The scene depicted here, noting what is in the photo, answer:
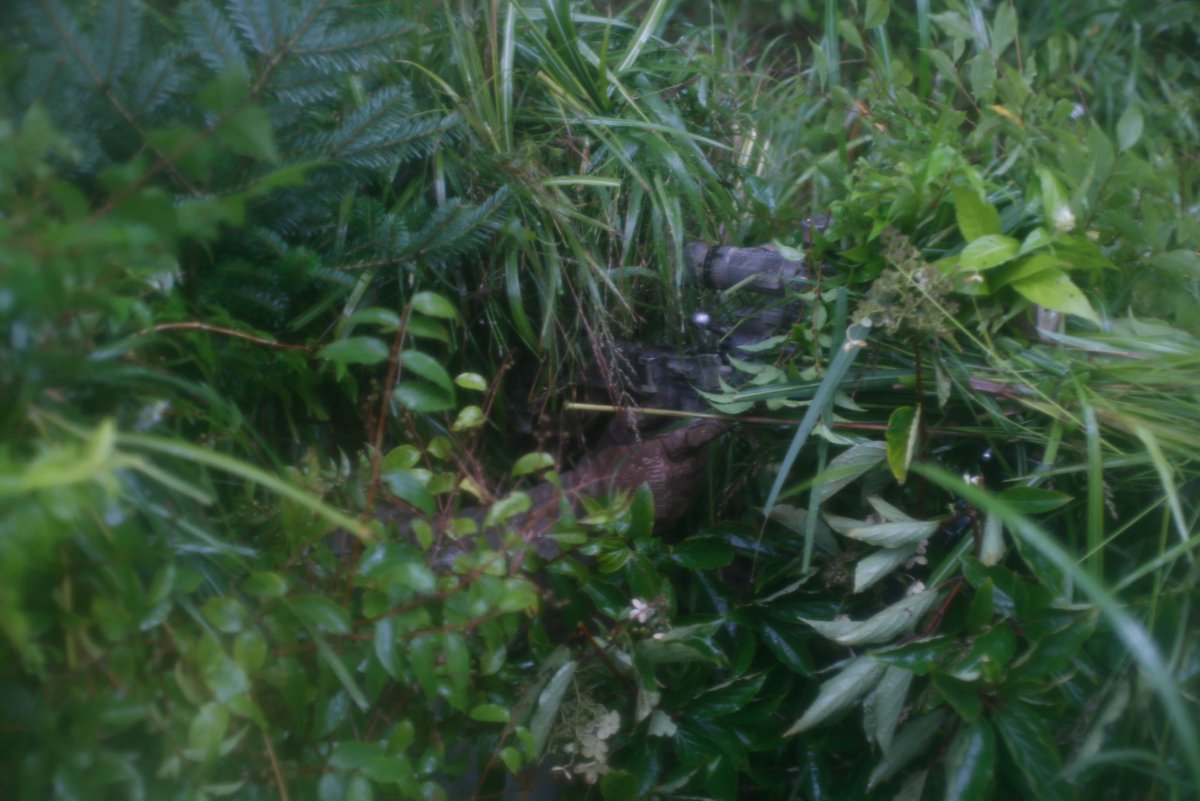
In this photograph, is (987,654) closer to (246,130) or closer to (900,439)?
(900,439)

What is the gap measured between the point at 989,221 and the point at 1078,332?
0.62 feet

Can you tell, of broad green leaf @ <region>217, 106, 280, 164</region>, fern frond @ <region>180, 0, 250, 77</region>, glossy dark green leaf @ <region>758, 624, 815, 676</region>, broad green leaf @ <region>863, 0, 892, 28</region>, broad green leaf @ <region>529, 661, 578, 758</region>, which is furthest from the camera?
broad green leaf @ <region>863, 0, 892, 28</region>

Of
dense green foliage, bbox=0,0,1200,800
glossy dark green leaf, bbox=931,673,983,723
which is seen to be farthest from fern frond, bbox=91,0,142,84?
glossy dark green leaf, bbox=931,673,983,723

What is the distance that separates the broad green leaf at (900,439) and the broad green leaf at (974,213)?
8.3 inches

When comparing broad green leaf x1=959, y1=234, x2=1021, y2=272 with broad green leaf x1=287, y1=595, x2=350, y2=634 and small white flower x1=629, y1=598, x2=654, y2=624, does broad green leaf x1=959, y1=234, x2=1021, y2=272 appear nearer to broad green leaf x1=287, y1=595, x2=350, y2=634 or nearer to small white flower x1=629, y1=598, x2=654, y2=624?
small white flower x1=629, y1=598, x2=654, y2=624

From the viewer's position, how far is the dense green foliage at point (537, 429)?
62cm

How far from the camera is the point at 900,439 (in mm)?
979

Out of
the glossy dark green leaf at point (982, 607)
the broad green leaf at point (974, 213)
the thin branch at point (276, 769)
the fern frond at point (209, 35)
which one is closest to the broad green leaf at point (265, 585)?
the thin branch at point (276, 769)

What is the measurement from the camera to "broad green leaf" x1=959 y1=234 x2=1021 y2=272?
3.14ft

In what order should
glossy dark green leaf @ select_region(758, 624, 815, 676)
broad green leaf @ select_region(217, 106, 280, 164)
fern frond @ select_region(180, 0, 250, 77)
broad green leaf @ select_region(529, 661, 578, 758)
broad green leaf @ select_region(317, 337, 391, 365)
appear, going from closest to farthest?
1. broad green leaf @ select_region(217, 106, 280, 164)
2. broad green leaf @ select_region(317, 337, 391, 365)
3. fern frond @ select_region(180, 0, 250, 77)
4. broad green leaf @ select_region(529, 661, 578, 758)
5. glossy dark green leaf @ select_region(758, 624, 815, 676)

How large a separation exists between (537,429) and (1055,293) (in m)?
0.65

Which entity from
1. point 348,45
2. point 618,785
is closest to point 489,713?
point 618,785

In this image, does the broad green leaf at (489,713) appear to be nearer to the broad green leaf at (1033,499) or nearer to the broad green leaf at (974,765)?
the broad green leaf at (974,765)

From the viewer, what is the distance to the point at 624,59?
1.33 m
